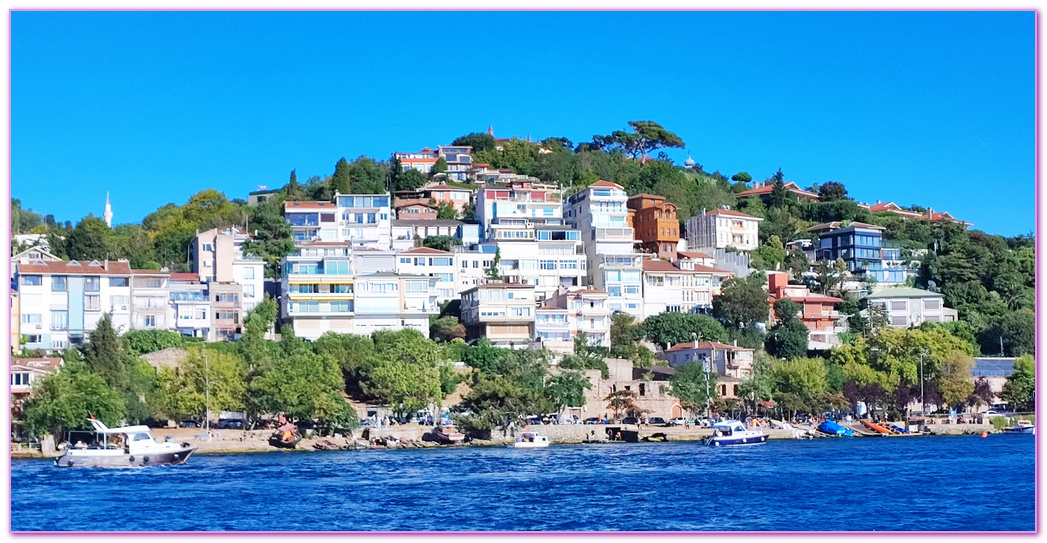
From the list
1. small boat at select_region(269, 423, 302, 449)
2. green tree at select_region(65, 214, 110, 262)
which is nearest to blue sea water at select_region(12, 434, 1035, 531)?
small boat at select_region(269, 423, 302, 449)

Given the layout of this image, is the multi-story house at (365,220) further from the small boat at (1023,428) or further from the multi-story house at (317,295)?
the small boat at (1023,428)

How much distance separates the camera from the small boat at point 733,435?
51.7m

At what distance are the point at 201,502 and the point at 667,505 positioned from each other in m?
11.0

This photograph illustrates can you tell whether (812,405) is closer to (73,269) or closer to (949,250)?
(949,250)

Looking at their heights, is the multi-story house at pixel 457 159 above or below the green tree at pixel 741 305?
above

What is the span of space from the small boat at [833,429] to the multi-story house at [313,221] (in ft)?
92.0

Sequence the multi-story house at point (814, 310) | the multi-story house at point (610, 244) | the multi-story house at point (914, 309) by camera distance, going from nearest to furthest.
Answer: the multi-story house at point (610, 244) < the multi-story house at point (814, 310) < the multi-story house at point (914, 309)

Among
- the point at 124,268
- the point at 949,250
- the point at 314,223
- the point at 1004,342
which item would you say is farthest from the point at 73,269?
the point at 949,250

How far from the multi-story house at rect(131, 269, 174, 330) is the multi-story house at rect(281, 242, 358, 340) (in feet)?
17.7

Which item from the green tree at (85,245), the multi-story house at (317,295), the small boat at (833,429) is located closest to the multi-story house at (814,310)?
the small boat at (833,429)

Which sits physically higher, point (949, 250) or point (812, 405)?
point (949, 250)

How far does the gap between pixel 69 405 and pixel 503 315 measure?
75.4ft

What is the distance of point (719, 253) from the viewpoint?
78375 mm

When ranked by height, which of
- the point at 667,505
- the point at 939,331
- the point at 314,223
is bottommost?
the point at 667,505
